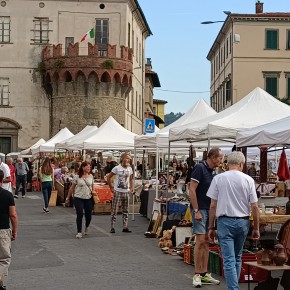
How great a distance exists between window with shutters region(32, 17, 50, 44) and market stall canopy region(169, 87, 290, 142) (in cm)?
3797

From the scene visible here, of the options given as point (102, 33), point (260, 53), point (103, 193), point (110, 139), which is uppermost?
point (260, 53)

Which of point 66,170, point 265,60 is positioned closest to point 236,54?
point 265,60

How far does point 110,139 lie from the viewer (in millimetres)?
26938

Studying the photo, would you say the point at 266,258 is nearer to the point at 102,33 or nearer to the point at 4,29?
the point at 102,33

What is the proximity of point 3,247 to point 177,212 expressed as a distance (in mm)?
7159

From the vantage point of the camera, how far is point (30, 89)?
53.8 meters

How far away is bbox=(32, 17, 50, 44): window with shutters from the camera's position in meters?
53.4

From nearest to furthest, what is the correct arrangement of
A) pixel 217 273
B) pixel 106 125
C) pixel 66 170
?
pixel 217 273, pixel 106 125, pixel 66 170

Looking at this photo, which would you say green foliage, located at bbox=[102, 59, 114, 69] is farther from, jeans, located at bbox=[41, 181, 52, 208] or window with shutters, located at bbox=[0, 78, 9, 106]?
jeans, located at bbox=[41, 181, 52, 208]

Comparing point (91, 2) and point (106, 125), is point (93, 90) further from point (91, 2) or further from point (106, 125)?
point (106, 125)

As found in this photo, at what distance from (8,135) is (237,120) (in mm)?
40045

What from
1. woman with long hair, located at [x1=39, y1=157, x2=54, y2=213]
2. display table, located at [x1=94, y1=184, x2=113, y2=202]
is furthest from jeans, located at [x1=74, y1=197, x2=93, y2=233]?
display table, located at [x1=94, y1=184, x2=113, y2=202]

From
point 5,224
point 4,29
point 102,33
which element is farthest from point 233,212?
point 4,29

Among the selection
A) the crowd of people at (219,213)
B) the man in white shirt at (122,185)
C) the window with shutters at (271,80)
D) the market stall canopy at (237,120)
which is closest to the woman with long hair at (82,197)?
the man in white shirt at (122,185)
